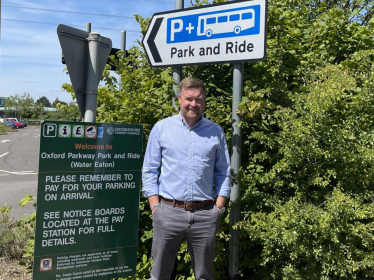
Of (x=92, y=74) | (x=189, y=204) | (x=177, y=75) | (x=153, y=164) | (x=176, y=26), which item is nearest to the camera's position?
(x=189, y=204)

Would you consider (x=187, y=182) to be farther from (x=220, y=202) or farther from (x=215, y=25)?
(x=215, y=25)

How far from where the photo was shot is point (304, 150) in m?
2.82

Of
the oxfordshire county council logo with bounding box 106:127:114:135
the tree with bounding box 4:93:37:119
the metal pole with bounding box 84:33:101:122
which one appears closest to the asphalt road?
the metal pole with bounding box 84:33:101:122

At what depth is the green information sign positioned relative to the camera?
2.71 meters

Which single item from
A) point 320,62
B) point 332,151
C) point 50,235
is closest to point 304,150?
point 332,151

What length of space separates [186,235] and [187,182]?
1.16 ft

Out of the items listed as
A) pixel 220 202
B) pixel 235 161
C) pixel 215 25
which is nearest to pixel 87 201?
pixel 220 202

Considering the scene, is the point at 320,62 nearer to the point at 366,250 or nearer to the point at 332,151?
the point at 332,151

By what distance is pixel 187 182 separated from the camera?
8.71ft

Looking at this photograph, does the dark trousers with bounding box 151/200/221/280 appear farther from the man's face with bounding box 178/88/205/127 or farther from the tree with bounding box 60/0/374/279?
the man's face with bounding box 178/88/205/127

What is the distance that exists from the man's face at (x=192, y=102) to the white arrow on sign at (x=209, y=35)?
510 millimetres

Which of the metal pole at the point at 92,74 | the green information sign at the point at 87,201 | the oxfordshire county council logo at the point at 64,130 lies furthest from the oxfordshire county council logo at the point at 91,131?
the metal pole at the point at 92,74

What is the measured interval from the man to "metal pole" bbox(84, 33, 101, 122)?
698mm

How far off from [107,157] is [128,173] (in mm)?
207
